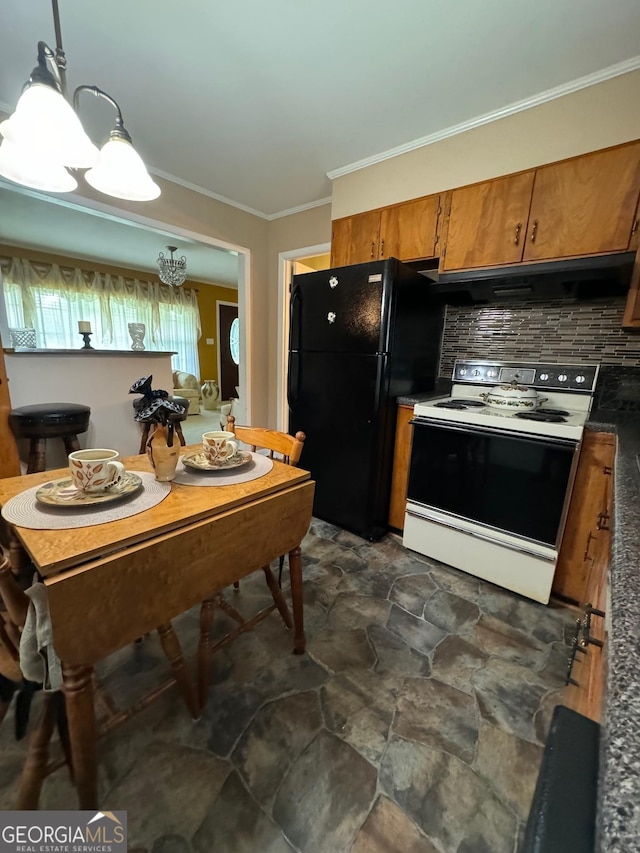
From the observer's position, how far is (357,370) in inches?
83.3

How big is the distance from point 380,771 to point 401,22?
2.75 m

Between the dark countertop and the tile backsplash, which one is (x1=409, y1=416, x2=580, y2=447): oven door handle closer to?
the tile backsplash

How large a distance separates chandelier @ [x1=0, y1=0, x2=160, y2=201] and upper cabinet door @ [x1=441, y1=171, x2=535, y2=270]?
5.53 ft

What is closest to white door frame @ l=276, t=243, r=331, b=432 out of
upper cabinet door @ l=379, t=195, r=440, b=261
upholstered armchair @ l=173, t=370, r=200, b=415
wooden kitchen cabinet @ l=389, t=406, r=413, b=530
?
upper cabinet door @ l=379, t=195, r=440, b=261

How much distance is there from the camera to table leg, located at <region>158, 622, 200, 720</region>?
1.07 metres

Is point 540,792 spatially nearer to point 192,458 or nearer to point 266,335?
point 192,458

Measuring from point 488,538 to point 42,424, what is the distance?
2708 mm

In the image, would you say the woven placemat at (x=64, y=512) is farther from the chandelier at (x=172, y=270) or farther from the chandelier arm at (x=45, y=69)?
the chandelier at (x=172, y=270)

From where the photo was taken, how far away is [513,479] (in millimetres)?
1727

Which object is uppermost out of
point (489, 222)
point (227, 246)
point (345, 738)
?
point (227, 246)

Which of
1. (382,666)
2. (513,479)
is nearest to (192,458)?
(382,666)

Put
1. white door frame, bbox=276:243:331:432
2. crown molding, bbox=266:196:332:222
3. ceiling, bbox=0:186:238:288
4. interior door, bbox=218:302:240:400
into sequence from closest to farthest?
crown molding, bbox=266:196:332:222 → white door frame, bbox=276:243:331:432 → ceiling, bbox=0:186:238:288 → interior door, bbox=218:302:240:400

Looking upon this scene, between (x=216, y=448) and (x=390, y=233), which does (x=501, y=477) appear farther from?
A: (x=390, y=233)

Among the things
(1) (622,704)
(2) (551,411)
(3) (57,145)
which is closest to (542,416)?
(2) (551,411)
